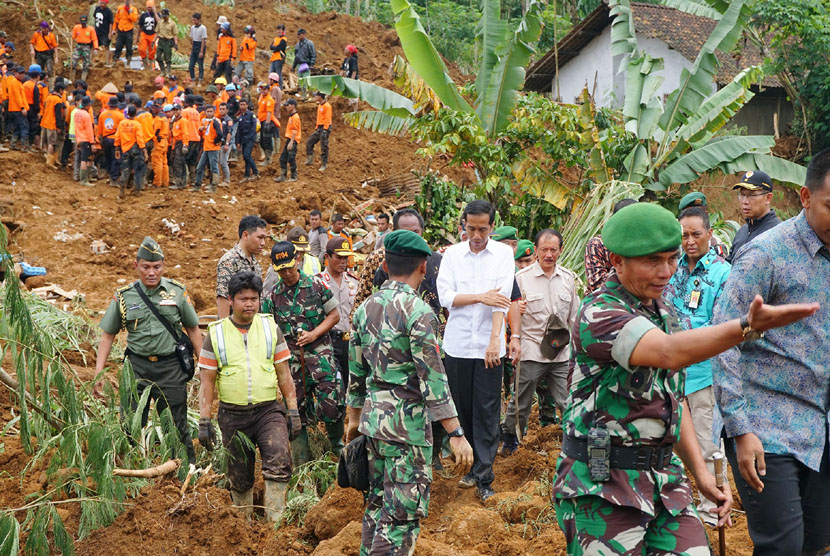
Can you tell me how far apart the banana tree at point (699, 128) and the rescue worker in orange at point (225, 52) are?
14.7m

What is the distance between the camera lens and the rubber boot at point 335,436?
734 cm

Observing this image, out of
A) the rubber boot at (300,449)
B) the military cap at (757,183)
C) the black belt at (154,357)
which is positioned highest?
the military cap at (757,183)

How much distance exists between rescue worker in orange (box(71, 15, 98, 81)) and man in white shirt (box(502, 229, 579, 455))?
1918 centimetres

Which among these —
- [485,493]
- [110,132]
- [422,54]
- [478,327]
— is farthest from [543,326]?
[110,132]

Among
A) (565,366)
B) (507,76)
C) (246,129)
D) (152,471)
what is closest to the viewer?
(152,471)

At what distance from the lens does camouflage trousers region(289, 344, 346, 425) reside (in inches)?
279

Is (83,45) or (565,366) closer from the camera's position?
(565,366)

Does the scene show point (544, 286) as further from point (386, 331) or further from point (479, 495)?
point (386, 331)

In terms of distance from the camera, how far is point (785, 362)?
342 centimetres

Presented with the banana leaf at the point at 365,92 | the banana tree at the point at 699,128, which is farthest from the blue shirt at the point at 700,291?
the banana leaf at the point at 365,92

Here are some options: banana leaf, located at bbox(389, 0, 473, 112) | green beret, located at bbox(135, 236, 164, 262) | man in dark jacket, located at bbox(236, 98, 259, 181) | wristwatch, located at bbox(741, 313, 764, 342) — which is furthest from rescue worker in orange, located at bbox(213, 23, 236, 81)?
wristwatch, located at bbox(741, 313, 764, 342)

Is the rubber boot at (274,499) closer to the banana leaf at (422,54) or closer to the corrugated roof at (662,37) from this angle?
the banana leaf at (422,54)

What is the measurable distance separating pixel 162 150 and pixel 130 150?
3.16 feet

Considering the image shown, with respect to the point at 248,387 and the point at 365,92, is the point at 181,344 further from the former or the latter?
the point at 365,92
